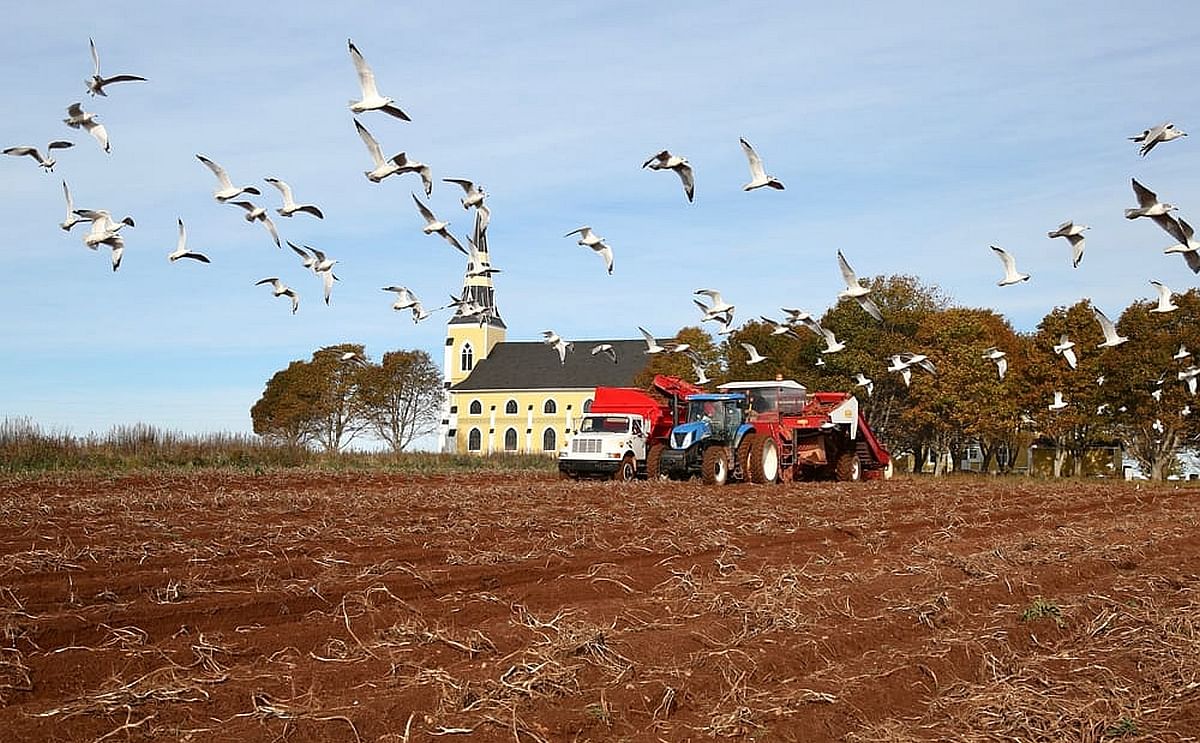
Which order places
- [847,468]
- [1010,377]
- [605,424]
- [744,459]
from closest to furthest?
1. [744,459]
2. [605,424]
3. [847,468]
4. [1010,377]

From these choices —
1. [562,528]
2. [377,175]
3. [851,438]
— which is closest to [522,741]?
[562,528]

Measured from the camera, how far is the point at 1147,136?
17453mm

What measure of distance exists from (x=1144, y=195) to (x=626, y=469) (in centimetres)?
1727

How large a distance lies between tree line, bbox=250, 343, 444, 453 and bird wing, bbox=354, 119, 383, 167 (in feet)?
236

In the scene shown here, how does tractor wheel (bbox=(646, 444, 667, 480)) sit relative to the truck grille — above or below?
below

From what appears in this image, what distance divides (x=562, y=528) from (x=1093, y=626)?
7.86 m

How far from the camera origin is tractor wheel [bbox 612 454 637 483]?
104ft

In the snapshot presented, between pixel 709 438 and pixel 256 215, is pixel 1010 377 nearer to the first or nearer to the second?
pixel 709 438

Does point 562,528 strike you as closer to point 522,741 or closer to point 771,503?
point 771,503

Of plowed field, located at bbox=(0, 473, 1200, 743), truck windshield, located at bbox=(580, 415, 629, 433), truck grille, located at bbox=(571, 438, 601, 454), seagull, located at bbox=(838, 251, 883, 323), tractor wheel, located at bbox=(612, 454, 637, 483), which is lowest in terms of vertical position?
plowed field, located at bbox=(0, 473, 1200, 743)

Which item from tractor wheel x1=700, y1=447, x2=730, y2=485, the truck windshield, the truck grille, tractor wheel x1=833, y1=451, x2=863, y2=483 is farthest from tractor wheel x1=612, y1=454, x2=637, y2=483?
tractor wheel x1=833, y1=451, x2=863, y2=483

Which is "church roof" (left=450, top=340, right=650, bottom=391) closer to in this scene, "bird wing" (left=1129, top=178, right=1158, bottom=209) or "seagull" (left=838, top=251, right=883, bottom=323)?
"seagull" (left=838, top=251, right=883, bottom=323)

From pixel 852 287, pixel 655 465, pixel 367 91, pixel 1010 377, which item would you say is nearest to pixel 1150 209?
pixel 852 287

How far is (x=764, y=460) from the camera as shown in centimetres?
2989
